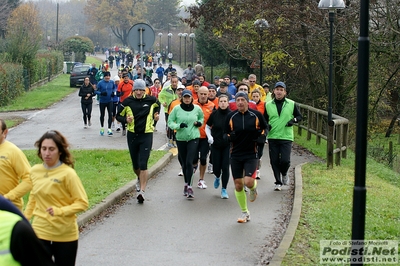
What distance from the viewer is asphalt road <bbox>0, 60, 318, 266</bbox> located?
26.9 feet

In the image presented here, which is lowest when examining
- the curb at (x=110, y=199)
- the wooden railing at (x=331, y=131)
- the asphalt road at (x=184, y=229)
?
the asphalt road at (x=184, y=229)

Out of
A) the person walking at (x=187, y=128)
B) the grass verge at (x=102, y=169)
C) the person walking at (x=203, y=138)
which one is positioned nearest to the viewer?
the person walking at (x=187, y=128)

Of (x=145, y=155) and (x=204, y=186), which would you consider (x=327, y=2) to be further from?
(x=145, y=155)

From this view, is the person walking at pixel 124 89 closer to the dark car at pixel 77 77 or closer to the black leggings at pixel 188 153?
the black leggings at pixel 188 153

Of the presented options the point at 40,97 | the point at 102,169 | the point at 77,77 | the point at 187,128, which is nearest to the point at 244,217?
the point at 187,128

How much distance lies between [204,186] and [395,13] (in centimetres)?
1014

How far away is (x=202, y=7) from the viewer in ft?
104

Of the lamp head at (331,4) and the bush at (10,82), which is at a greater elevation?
the lamp head at (331,4)

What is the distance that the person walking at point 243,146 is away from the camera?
995 centimetres

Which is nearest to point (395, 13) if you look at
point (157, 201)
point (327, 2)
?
point (327, 2)

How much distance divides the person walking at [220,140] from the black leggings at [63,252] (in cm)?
598

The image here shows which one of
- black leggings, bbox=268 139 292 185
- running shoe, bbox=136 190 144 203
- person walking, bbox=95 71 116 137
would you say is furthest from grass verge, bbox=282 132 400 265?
person walking, bbox=95 71 116 137

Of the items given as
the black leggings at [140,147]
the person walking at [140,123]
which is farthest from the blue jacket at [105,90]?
the black leggings at [140,147]

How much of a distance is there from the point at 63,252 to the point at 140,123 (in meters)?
5.62
